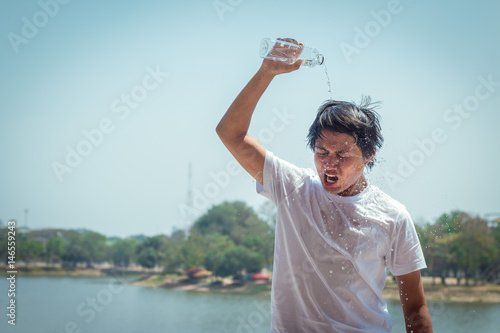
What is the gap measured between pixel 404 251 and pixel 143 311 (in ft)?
92.1

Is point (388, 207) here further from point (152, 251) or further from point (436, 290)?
point (152, 251)

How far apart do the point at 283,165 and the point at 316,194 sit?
12 cm

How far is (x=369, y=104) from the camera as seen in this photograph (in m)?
1.40

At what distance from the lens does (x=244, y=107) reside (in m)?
1.24

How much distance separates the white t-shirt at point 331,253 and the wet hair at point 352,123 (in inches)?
5.4

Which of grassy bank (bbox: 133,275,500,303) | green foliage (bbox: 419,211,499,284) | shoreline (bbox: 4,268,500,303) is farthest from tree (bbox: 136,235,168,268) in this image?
green foliage (bbox: 419,211,499,284)

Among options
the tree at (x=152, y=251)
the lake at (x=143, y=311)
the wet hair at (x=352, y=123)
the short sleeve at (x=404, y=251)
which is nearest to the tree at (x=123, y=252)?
the tree at (x=152, y=251)

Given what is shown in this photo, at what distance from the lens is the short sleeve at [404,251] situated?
1.22 m

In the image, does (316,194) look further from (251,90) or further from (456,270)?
(456,270)

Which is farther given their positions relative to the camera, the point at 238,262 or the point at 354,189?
the point at 238,262

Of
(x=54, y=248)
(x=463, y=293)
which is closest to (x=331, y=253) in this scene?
(x=463, y=293)


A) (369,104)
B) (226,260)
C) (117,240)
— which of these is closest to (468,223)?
(226,260)

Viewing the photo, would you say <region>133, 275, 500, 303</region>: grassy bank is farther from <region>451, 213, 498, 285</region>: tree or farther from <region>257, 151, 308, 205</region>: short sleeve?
<region>257, 151, 308, 205</region>: short sleeve

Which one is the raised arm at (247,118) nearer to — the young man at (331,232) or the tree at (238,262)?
the young man at (331,232)
